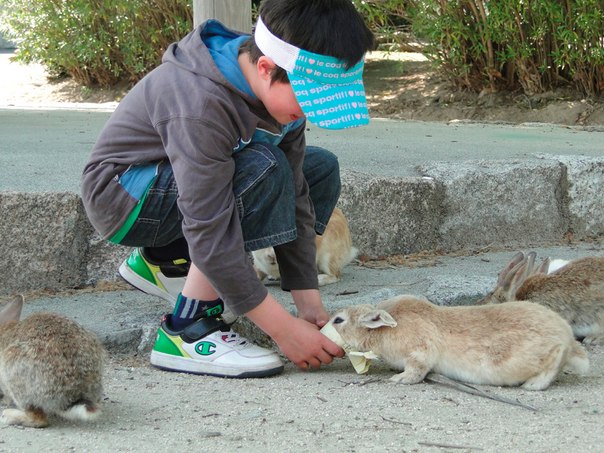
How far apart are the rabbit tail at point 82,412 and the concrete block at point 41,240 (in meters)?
1.74

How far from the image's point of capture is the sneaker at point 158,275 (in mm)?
3930

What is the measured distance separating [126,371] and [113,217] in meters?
0.59

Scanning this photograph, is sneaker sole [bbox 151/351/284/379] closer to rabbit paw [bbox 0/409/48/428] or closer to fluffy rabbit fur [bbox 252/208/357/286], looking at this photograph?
rabbit paw [bbox 0/409/48/428]

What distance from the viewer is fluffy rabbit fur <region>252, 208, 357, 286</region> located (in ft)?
15.9

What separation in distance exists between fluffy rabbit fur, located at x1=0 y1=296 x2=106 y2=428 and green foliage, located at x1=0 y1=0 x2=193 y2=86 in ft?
32.9

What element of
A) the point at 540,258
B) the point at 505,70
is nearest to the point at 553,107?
the point at 505,70

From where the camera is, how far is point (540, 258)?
5227 millimetres

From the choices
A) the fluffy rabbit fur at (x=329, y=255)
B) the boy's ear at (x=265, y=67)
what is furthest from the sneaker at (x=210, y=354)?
the fluffy rabbit fur at (x=329, y=255)

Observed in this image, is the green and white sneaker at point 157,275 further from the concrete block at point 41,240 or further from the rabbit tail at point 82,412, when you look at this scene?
the rabbit tail at point 82,412

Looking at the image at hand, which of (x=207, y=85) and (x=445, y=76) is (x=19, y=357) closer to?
(x=207, y=85)

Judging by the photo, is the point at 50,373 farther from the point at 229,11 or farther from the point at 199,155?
the point at 229,11

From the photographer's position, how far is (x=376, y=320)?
11.2 feet

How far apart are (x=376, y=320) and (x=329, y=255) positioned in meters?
1.47

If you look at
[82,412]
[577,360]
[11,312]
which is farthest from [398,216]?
[82,412]
